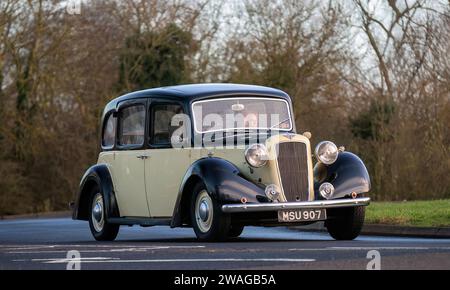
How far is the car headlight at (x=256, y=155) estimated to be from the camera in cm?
1406

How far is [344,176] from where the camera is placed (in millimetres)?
14688

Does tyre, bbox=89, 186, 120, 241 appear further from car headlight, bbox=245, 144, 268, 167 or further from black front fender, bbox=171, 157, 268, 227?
car headlight, bbox=245, 144, 268, 167

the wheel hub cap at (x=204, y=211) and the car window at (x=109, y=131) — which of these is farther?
the car window at (x=109, y=131)

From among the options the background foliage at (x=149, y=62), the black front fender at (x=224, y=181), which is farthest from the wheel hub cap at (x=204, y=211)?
the background foliage at (x=149, y=62)

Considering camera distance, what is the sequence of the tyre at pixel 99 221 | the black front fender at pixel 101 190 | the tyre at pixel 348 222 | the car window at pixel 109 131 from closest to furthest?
the tyre at pixel 348 222 < the black front fender at pixel 101 190 < the tyre at pixel 99 221 < the car window at pixel 109 131

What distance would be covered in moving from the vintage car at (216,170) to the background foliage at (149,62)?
862 inches

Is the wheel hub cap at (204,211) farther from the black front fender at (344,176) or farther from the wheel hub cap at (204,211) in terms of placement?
the black front fender at (344,176)

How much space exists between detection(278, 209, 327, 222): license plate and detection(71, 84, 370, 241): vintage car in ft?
0.04

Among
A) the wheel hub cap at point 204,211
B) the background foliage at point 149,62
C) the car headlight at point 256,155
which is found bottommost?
the wheel hub cap at point 204,211

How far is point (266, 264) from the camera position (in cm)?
1022

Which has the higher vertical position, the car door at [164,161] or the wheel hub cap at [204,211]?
the car door at [164,161]

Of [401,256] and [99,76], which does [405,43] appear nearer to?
[99,76]

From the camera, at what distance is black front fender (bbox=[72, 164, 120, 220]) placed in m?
16.4

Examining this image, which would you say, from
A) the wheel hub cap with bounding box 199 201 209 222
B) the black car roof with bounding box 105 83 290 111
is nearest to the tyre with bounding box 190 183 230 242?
the wheel hub cap with bounding box 199 201 209 222
